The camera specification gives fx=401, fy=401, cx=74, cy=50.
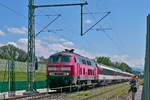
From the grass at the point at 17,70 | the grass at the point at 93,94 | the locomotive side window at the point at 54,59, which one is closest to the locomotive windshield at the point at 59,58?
the locomotive side window at the point at 54,59

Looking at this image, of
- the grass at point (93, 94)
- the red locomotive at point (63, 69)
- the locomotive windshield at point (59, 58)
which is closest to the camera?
the grass at point (93, 94)

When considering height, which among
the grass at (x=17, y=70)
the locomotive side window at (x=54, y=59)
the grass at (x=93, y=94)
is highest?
the locomotive side window at (x=54, y=59)

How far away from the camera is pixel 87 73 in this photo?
1719 inches

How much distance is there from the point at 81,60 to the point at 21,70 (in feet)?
22.3

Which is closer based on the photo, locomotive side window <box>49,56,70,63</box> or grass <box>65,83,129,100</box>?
grass <box>65,83,129,100</box>

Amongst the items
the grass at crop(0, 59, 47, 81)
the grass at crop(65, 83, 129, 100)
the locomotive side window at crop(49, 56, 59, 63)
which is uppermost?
the locomotive side window at crop(49, 56, 59, 63)

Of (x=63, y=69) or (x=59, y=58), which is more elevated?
(x=59, y=58)

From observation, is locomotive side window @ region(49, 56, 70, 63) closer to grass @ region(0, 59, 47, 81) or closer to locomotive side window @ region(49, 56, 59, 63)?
locomotive side window @ region(49, 56, 59, 63)

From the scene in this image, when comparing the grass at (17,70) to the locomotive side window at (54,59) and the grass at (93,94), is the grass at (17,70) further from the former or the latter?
the grass at (93,94)

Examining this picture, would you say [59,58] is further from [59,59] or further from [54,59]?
[54,59]

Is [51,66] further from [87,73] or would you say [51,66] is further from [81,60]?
[87,73]

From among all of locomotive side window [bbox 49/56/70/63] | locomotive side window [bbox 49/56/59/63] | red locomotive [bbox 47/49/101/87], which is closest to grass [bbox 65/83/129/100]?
red locomotive [bbox 47/49/101/87]

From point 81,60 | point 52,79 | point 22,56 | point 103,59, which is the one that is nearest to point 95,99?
point 52,79

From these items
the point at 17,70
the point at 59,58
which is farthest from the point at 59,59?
the point at 17,70
